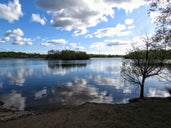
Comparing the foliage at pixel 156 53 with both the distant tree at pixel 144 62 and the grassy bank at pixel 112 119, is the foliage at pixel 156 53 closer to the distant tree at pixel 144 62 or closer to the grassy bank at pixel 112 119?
the distant tree at pixel 144 62

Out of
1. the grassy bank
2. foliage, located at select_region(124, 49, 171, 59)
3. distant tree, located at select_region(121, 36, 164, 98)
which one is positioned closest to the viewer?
the grassy bank

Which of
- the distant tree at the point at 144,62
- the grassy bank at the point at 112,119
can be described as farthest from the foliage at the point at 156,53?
the grassy bank at the point at 112,119

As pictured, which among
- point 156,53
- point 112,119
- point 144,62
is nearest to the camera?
point 112,119

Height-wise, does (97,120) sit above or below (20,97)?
above

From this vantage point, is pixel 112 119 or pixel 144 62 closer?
pixel 112 119

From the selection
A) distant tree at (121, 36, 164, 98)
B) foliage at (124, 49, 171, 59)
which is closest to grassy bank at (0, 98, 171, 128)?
foliage at (124, 49, 171, 59)

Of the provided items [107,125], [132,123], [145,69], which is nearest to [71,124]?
[107,125]

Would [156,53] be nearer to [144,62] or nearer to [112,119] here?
[144,62]

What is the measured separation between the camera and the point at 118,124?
35.7 feet

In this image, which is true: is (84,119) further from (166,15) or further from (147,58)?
(147,58)

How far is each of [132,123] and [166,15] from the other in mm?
8467

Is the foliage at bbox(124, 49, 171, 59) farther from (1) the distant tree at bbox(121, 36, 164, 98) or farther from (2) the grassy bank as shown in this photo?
(2) the grassy bank

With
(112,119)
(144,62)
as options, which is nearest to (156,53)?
(144,62)

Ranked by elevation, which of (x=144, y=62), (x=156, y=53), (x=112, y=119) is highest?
(x=156, y=53)
